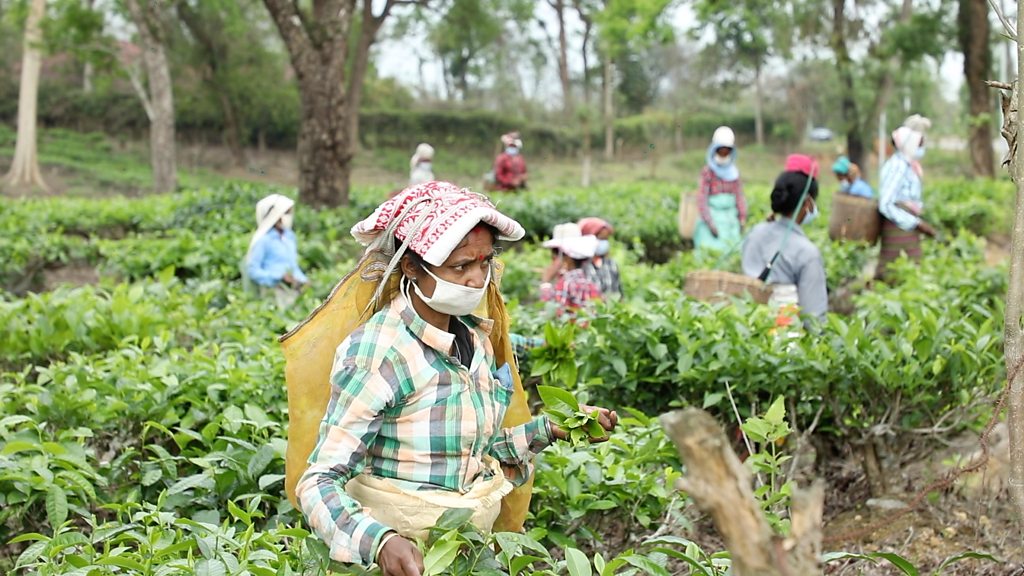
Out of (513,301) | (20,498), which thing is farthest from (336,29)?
(20,498)

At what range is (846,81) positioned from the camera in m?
21.6

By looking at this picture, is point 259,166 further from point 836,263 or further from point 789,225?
point 789,225

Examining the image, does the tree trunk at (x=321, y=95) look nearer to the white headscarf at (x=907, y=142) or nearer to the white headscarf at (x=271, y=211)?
the white headscarf at (x=271, y=211)

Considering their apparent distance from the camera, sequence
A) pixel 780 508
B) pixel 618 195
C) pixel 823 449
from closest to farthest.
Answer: pixel 780 508
pixel 823 449
pixel 618 195

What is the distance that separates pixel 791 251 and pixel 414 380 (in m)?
3.36

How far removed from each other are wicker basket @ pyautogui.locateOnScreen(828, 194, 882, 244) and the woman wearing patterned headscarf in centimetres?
8

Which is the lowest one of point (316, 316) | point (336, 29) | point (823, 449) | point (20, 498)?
point (823, 449)

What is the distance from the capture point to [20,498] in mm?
3066

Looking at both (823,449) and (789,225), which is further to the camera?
(789,225)

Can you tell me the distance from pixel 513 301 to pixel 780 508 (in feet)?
7.41

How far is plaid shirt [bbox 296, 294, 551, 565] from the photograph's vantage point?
221cm

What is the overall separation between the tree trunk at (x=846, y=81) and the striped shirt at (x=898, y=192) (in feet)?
43.8

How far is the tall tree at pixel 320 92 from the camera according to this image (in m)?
10.9

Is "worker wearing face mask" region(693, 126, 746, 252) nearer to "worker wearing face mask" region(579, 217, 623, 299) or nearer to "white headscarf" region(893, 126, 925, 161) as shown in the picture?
"white headscarf" region(893, 126, 925, 161)
